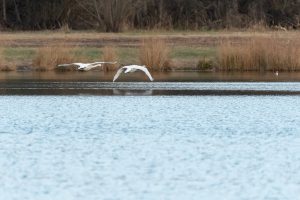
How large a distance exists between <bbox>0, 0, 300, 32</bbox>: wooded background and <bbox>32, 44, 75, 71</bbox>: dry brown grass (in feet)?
39.0

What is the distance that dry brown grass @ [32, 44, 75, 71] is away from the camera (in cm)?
3653

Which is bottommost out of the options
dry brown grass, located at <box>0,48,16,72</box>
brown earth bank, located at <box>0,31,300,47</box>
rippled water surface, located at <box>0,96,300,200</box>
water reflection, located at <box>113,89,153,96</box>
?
rippled water surface, located at <box>0,96,300,200</box>

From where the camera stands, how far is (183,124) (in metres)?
22.0

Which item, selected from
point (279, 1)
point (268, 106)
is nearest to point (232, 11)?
point (279, 1)

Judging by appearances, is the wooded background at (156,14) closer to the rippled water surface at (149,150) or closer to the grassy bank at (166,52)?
the grassy bank at (166,52)

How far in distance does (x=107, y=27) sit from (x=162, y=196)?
114 feet

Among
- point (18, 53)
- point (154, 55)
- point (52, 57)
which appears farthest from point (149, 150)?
point (18, 53)

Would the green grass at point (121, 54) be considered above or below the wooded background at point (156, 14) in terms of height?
below

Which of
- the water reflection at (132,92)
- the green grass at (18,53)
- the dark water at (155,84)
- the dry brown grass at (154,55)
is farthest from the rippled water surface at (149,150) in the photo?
the green grass at (18,53)

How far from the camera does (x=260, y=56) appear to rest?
119 ft

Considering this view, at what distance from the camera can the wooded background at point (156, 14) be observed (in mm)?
50169

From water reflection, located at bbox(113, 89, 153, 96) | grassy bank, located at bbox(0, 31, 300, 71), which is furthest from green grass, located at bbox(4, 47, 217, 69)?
water reflection, located at bbox(113, 89, 153, 96)

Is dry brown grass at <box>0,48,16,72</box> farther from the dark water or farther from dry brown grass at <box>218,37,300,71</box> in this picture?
dry brown grass at <box>218,37,300,71</box>

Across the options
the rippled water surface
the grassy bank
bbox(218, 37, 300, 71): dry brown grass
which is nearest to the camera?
the rippled water surface
